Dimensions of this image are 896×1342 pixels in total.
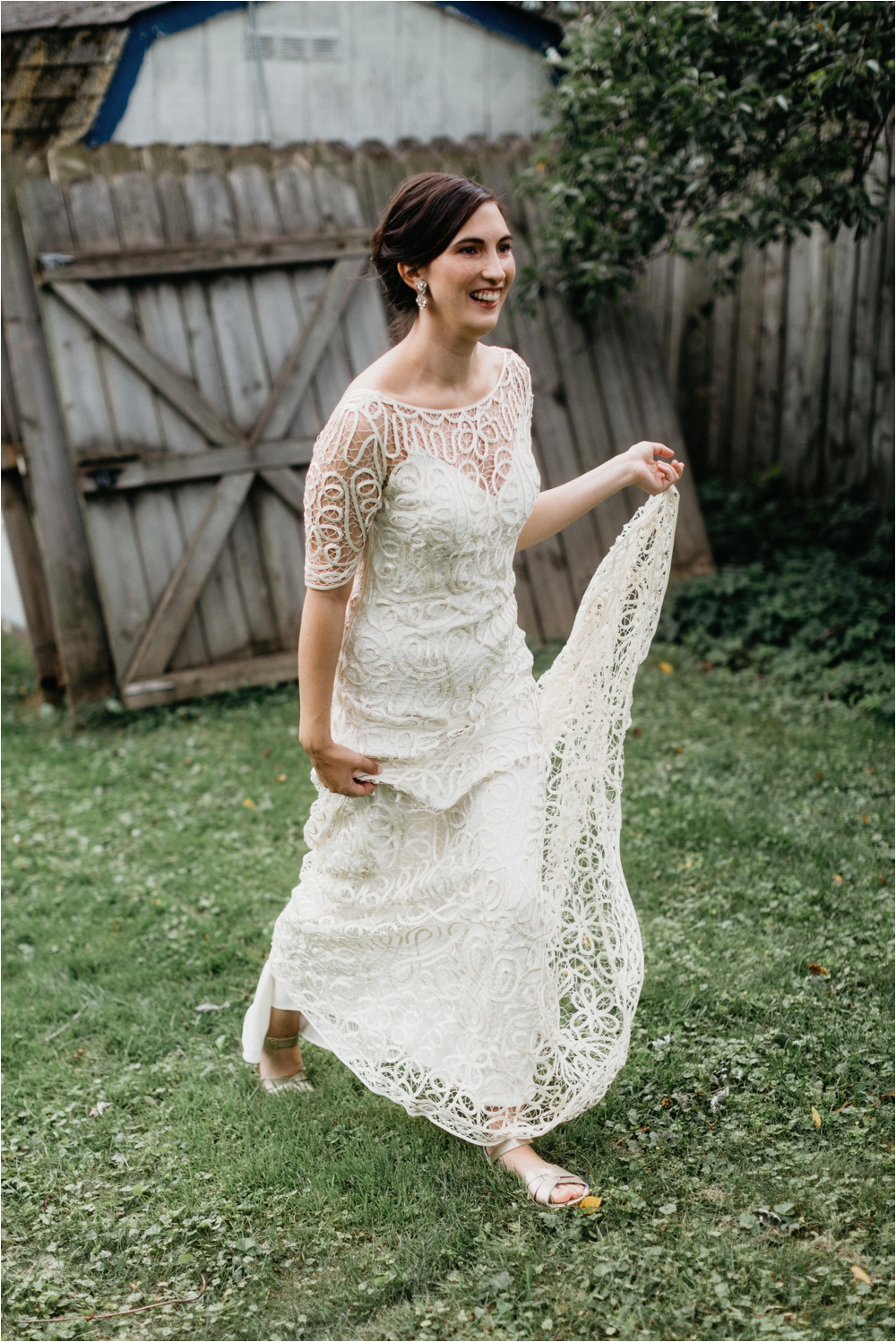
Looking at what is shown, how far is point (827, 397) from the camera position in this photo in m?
6.64

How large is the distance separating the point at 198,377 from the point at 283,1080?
13.3 feet

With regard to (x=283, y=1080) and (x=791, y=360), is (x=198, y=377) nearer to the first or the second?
(x=791, y=360)

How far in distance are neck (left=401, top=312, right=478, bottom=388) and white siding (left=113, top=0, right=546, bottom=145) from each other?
526 centimetres

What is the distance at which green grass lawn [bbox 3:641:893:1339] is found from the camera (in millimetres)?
2219

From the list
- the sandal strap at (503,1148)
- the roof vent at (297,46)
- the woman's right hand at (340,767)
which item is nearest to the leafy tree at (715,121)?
the roof vent at (297,46)

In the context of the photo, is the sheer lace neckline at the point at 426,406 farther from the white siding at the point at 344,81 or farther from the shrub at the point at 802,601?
the white siding at the point at 344,81

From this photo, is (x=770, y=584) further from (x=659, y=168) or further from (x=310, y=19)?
(x=310, y=19)

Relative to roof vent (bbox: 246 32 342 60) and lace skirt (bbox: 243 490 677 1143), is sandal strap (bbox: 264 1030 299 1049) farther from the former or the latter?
roof vent (bbox: 246 32 342 60)

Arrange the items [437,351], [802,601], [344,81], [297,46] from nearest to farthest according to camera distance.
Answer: [437,351], [802,601], [297,46], [344,81]

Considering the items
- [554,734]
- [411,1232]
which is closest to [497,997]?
[411,1232]

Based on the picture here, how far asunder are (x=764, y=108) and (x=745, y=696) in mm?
2631

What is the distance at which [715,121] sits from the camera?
486 centimetres

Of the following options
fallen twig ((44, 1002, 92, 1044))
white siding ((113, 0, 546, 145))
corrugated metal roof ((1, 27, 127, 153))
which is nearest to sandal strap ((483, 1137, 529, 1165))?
fallen twig ((44, 1002, 92, 1044))

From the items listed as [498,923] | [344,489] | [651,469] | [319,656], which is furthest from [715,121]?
[498,923]
